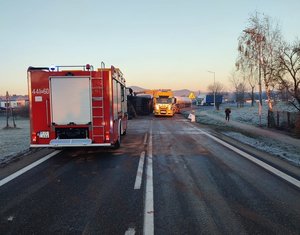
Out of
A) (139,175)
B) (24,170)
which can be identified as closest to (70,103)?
(24,170)

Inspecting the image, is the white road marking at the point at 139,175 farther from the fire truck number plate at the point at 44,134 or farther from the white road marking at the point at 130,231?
the fire truck number plate at the point at 44,134

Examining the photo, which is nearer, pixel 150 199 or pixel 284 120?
pixel 150 199

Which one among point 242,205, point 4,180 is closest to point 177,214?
point 242,205

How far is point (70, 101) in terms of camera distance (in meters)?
11.1

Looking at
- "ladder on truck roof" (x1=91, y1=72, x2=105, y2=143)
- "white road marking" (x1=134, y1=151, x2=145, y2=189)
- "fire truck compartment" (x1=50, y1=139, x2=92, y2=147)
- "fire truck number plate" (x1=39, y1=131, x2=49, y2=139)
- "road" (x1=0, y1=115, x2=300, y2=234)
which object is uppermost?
"ladder on truck roof" (x1=91, y1=72, x2=105, y2=143)

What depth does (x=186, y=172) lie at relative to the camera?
8641mm

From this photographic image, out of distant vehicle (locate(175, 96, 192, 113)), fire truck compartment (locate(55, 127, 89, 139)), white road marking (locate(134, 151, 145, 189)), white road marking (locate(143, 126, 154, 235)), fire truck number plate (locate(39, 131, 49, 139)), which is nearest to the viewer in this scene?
white road marking (locate(143, 126, 154, 235))

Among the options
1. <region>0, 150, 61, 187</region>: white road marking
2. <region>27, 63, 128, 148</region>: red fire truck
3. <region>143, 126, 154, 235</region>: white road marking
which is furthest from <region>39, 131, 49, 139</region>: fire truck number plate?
<region>143, 126, 154, 235</region>: white road marking

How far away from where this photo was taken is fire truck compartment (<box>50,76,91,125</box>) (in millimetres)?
11109

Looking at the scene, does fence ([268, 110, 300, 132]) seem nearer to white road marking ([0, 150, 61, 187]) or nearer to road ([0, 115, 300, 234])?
road ([0, 115, 300, 234])

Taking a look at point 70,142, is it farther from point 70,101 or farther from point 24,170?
point 24,170

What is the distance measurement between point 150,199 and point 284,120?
74.2 ft

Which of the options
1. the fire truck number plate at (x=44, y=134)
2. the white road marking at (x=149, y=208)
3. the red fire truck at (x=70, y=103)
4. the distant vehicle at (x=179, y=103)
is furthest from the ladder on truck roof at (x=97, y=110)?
the distant vehicle at (x=179, y=103)

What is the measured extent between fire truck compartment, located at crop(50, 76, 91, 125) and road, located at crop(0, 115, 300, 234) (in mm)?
1589
